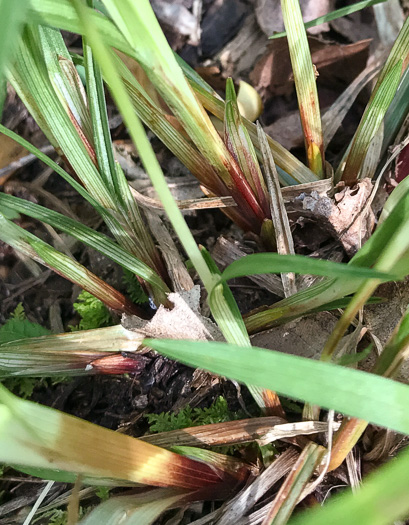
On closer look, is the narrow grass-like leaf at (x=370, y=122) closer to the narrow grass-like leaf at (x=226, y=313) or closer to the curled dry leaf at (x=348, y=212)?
the curled dry leaf at (x=348, y=212)

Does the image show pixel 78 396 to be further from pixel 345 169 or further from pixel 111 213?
pixel 345 169

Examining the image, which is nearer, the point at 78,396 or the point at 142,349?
the point at 142,349

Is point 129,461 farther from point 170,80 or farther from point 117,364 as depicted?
point 170,80

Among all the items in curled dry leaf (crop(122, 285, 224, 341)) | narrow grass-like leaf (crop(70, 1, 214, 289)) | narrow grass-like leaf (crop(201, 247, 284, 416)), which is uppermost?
narrow grass-like leaf (crop(70, 1, 214, 289))

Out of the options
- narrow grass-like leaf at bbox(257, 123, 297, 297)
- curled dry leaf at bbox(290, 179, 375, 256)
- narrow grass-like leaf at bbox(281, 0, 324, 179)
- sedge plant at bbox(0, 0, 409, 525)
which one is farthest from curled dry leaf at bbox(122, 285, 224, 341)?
narrow grass-like leaf at bbox(281, 0, 324, 179)

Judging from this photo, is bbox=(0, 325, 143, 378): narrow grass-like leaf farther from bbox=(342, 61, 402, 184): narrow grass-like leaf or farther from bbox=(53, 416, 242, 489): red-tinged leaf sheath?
bbox=(342, 61, 402, 184): narrow grass-like leaf

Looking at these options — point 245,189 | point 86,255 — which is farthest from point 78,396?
point 245,189

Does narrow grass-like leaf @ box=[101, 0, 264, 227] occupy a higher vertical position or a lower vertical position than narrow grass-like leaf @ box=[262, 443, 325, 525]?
higher

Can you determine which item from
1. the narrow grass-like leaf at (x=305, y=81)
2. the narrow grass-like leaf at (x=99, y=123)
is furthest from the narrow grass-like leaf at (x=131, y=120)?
the narrow grass-like leaf at (x=305, y=81)
